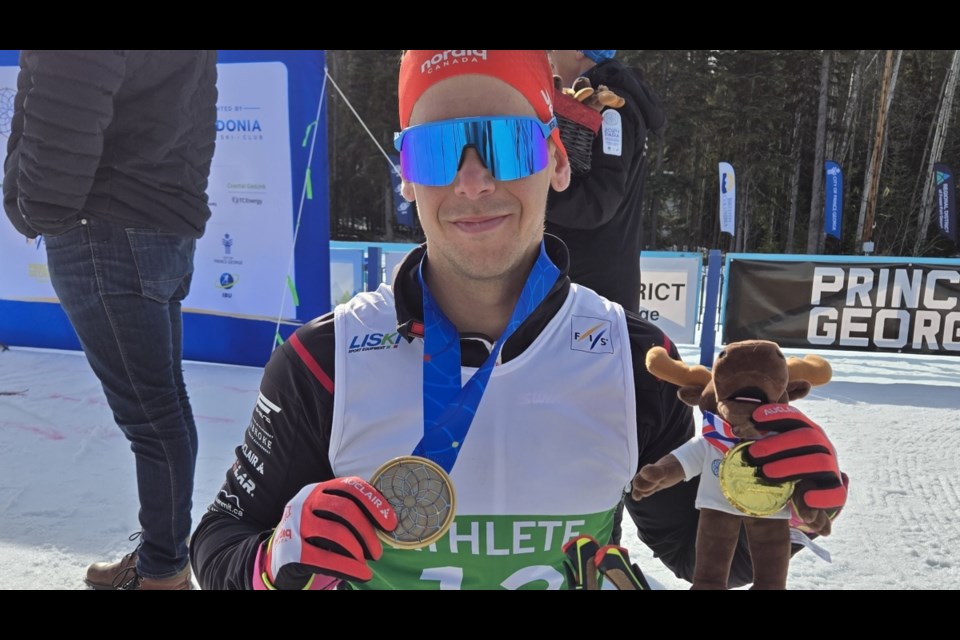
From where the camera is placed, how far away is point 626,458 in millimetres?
1298

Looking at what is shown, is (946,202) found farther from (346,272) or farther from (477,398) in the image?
(477,398)

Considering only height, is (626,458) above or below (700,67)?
below

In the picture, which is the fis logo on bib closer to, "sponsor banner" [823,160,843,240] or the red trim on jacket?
the red trim on jacket

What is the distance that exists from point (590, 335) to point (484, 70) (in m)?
0.60

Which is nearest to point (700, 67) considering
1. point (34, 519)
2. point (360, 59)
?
point (360, 59)

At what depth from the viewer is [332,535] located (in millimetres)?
970

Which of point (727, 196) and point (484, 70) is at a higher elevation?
point (727, 196)

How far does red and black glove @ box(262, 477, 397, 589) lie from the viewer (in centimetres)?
97

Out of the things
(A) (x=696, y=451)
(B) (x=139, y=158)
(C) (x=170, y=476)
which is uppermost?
(B) (x=139, y=158)

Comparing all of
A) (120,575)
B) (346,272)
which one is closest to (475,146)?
(120,575)

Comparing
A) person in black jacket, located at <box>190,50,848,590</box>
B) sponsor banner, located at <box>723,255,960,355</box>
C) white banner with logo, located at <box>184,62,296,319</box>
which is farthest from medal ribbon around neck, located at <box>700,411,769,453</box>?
sponsor banner, located at <box>723,255,960,355</box>
